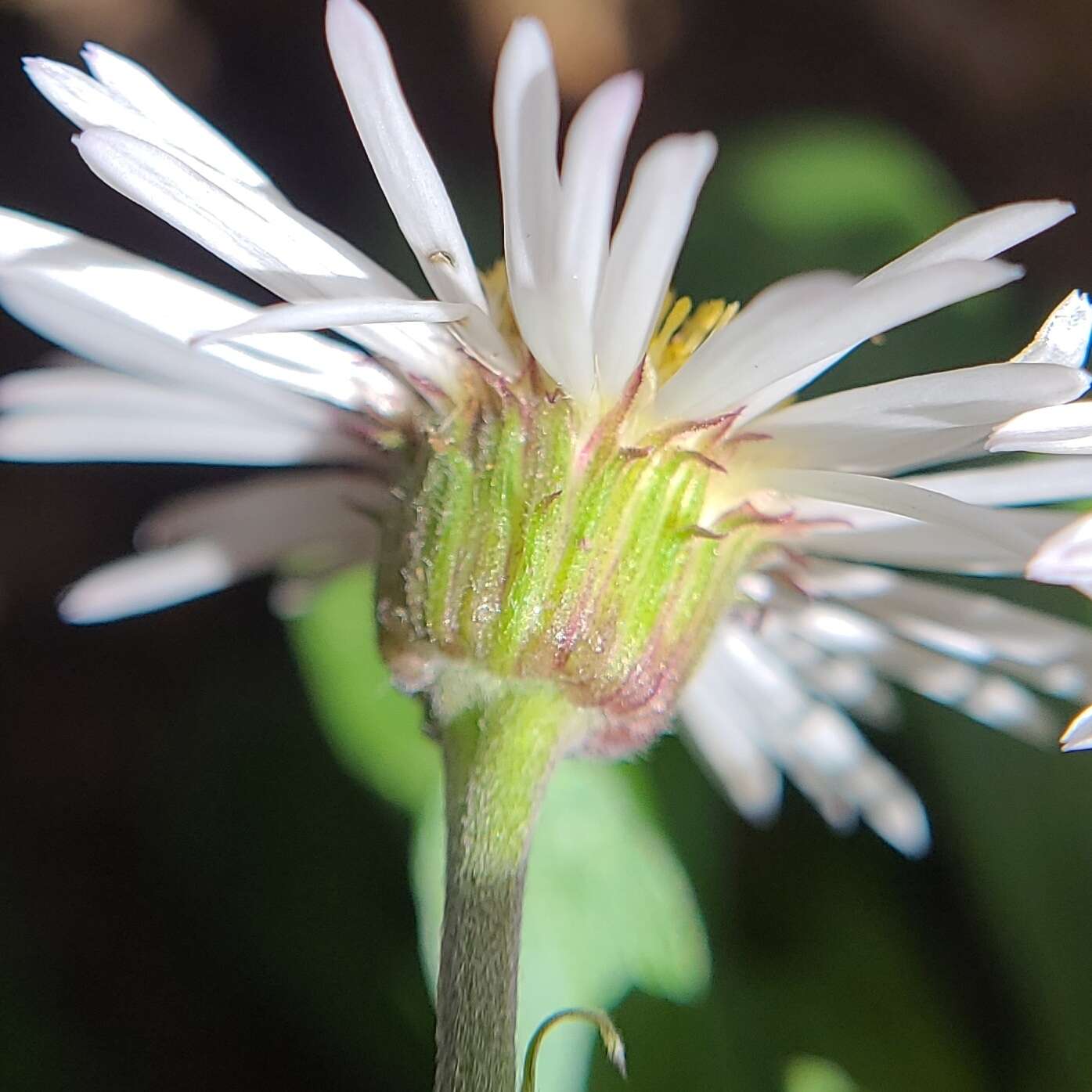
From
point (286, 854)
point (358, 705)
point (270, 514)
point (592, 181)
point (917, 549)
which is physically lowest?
point (286, 854)

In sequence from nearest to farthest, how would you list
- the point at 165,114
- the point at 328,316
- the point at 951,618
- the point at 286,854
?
the point at 328,316 < the point at 165,114 < the point at 951,618 < the point at 286,854

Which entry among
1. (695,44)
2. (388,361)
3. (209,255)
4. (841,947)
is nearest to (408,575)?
(388,361)

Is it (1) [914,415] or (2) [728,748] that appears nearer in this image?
(1) [914,415]

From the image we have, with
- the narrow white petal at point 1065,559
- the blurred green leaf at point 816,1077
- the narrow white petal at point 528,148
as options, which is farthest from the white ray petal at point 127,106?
the blurred green leaf at point 816,1077

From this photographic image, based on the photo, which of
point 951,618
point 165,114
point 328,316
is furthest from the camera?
point 951,618

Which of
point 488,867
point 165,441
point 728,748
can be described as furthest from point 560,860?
point 165,441

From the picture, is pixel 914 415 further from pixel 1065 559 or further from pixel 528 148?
pixel 528 148

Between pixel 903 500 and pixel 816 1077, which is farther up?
pixel 903 500

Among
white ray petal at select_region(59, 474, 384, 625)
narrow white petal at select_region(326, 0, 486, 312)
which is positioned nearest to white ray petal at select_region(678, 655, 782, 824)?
white ray petal at select_region(59, 474, 384, 625)
